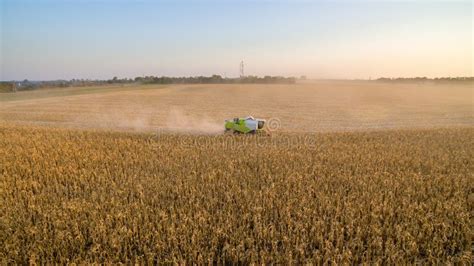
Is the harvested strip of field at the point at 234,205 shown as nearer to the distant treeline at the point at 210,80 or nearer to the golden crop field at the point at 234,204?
the golden crop field at the point at 234,204

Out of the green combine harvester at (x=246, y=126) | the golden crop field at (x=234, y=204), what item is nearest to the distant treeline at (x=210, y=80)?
the green combine harvester at (x=246, y=126)

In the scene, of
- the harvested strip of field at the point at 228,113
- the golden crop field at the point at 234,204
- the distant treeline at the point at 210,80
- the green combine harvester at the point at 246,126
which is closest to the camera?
the golden crop field at the point at 234,204

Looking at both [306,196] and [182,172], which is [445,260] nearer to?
[306,196]

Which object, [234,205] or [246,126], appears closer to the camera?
[234,205]

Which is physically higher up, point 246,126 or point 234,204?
point 246,126

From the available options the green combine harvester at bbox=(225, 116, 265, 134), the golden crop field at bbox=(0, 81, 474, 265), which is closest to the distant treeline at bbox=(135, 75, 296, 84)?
the green combine harvester at bbox=(225, 116, 265, 134)

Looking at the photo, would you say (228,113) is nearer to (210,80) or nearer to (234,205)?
(234,205)

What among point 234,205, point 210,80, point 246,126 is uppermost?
point 210,80

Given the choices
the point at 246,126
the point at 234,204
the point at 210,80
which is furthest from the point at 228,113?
the point at 210,80

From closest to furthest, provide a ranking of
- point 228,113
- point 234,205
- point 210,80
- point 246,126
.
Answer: point 234,205 → point 246,126 → point 228,113 → point 210,80
